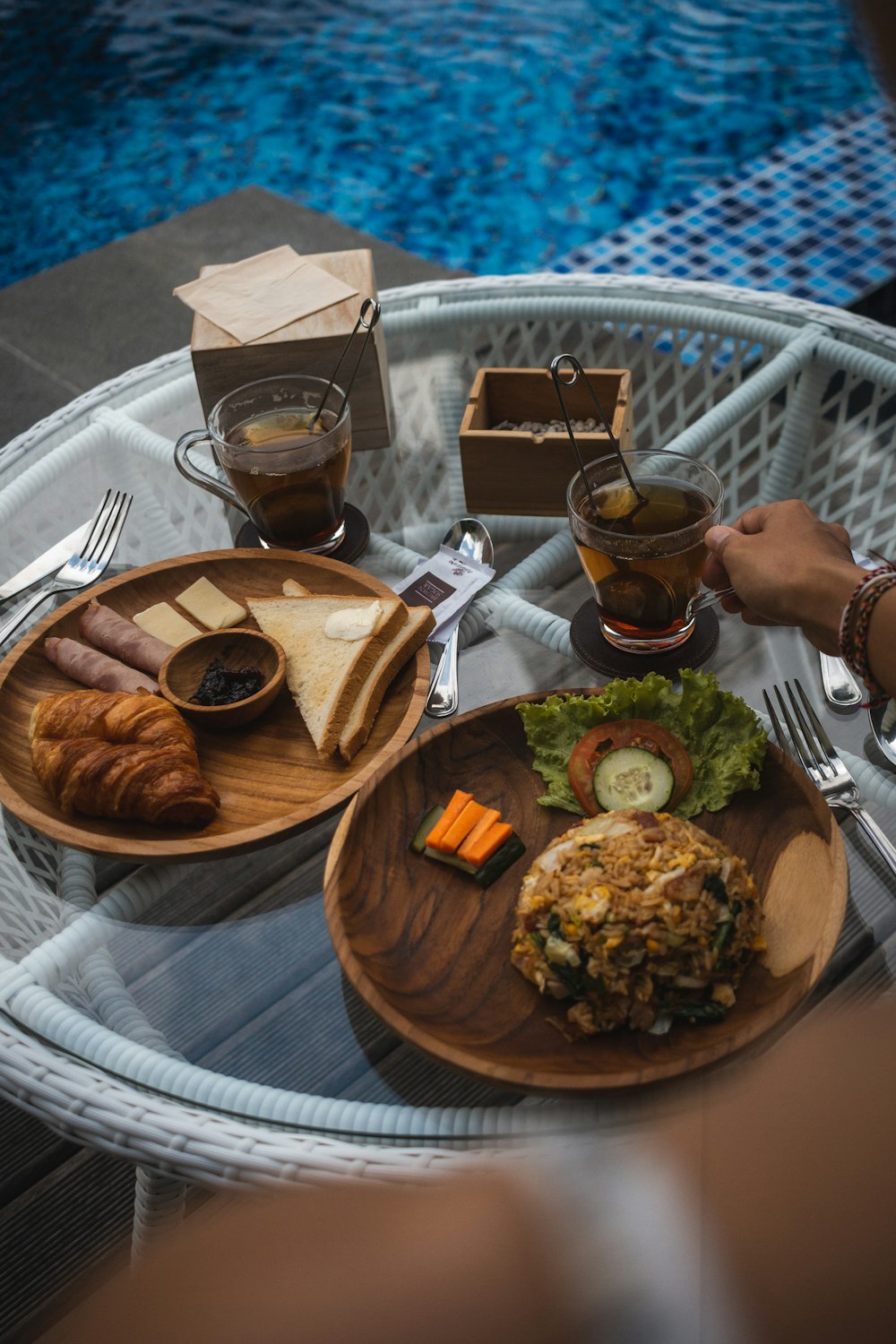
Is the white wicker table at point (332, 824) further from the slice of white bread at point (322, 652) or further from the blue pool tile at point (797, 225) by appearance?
the blue pool tile at point (797, 225)

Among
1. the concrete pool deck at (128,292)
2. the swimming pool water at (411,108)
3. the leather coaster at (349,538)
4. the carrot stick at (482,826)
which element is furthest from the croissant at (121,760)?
the swimming pool water at (411,108)

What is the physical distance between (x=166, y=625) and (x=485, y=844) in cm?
47

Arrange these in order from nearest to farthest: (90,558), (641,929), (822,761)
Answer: (641,929), (822,761), (90,558)

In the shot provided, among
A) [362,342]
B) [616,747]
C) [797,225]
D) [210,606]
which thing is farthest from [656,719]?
[797,225]

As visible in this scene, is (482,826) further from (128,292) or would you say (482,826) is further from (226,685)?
(128,292)

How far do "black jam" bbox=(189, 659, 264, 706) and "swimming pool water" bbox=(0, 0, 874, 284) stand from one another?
4910 mm

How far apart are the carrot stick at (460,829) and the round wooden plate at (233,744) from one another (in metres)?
0.10

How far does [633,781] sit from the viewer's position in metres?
0.93

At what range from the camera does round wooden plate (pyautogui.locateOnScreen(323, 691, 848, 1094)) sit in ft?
2.48

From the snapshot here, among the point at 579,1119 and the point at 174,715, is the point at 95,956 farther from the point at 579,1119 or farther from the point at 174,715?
the point at 579,1119

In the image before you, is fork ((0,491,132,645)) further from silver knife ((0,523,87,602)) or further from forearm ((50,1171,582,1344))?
forearm ((50,1171,582,1344))

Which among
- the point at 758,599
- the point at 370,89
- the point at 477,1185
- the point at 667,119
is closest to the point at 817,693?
the point at 758,599

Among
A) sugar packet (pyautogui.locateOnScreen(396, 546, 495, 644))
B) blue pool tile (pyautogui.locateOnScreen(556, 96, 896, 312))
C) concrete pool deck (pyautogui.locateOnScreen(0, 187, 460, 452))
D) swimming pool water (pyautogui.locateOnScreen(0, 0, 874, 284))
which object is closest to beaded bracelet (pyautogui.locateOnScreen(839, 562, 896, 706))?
sugar packet (pyautogui.locateOnScreen(396, 546, 495, 644))

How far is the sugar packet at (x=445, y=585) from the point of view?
1.19m
